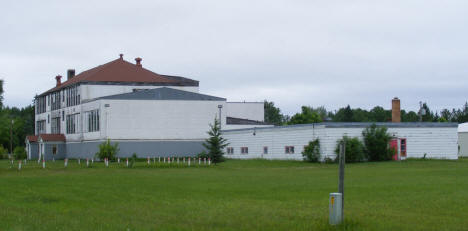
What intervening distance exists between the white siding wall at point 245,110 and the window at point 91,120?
22.3 meters

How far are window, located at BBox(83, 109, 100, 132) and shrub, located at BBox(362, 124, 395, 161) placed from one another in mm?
33895

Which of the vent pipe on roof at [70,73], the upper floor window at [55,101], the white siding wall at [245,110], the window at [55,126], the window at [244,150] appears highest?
the vent pipe on roof at [70,73]

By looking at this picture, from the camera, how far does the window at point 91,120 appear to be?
255ft

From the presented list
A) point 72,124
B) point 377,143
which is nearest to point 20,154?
point 72,124

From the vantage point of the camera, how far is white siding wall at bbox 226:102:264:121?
97.1 meters

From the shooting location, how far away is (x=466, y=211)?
17719 mm

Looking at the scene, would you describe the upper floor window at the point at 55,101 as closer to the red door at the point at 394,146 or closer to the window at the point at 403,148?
the red door at the point at 394,146

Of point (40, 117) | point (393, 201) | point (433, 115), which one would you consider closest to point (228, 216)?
point (393, 201)

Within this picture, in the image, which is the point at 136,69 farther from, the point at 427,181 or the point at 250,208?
the point at 250,208

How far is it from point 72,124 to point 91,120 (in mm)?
8809

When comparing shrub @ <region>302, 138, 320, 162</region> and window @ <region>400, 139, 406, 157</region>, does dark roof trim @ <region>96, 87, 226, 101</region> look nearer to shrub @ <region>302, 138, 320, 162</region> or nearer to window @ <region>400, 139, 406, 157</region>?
shrub @ <region>302, 138, 320, 162</region>

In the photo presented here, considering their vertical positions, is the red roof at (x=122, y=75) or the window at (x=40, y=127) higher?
the red roof at (x=122, y=75)

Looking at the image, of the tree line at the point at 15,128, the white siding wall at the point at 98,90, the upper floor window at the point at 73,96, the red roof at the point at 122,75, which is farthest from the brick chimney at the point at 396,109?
the tree line at the point at 15,128

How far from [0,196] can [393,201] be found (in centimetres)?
1361
